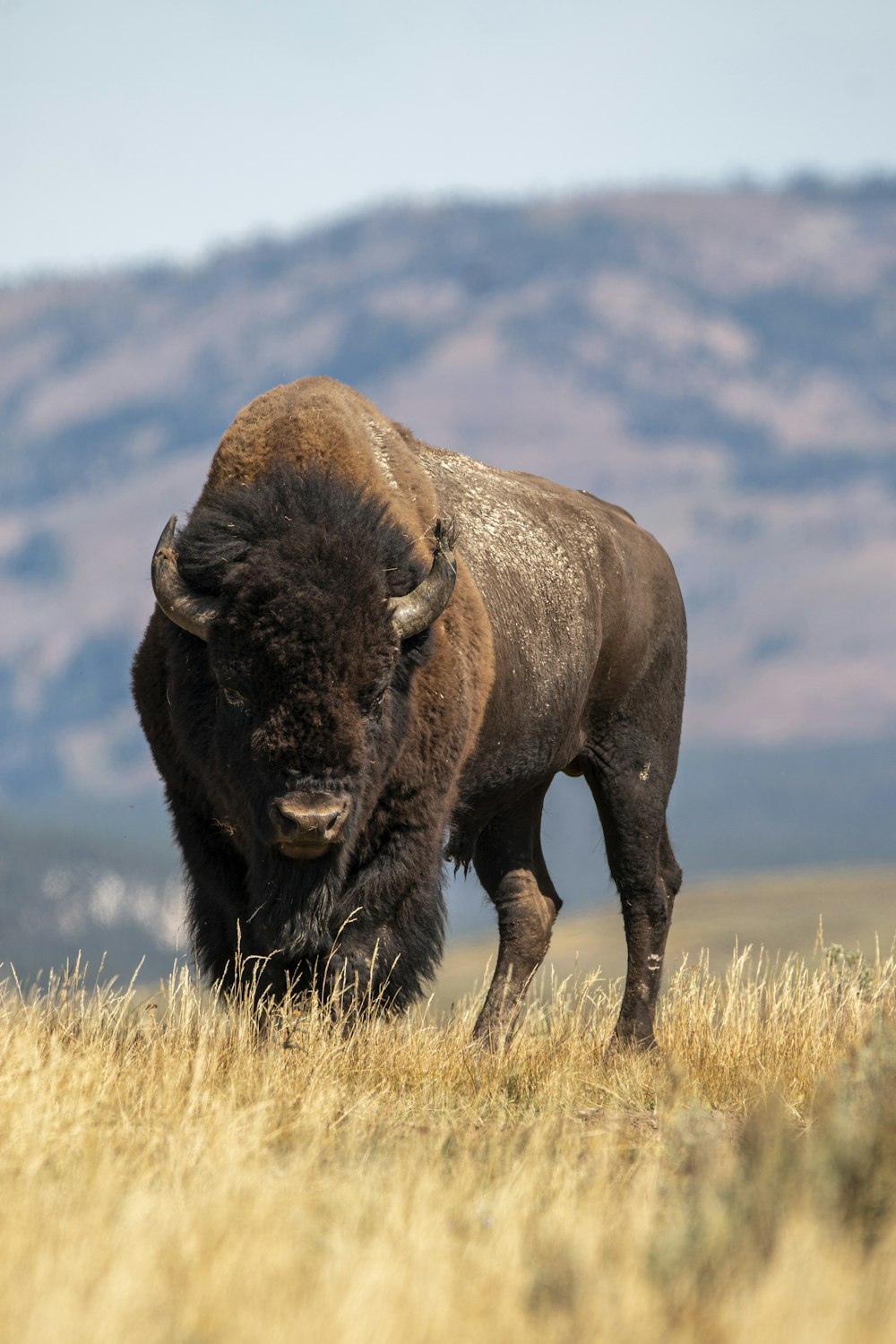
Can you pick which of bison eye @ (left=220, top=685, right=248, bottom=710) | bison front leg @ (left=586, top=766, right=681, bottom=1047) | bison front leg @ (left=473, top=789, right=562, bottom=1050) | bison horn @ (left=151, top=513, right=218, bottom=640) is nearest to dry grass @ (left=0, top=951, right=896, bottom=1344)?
bison eye @ (left=220, top=685, right=248, bottom=710)

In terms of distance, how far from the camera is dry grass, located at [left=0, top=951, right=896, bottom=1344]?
9.78 feet

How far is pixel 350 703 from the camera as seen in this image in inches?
228

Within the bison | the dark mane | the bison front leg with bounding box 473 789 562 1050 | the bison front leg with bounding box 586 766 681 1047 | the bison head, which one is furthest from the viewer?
the bison front leg with bounding box 586 766 681 1047

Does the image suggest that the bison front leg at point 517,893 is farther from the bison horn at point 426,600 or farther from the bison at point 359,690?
the bison horn at point 426,600

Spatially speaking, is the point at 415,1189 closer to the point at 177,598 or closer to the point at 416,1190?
the point at 416,1190

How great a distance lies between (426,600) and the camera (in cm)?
620

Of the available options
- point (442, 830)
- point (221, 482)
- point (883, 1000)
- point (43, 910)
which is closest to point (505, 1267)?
point (442, 830)

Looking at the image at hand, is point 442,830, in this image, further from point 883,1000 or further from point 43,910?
point 43,910

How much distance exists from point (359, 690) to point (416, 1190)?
2.44 metres

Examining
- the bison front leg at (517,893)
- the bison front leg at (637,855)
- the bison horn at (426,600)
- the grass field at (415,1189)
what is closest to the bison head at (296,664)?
the bison horn at (426,600)

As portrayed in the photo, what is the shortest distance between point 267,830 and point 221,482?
1662mm

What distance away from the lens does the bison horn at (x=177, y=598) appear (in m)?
6.07

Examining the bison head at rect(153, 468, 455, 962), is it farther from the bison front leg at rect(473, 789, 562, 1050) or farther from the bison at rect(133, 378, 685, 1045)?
the bison front leg at rect(473, 789, 562, 1050)

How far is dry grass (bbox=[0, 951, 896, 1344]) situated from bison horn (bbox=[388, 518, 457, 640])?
148 centimetres
